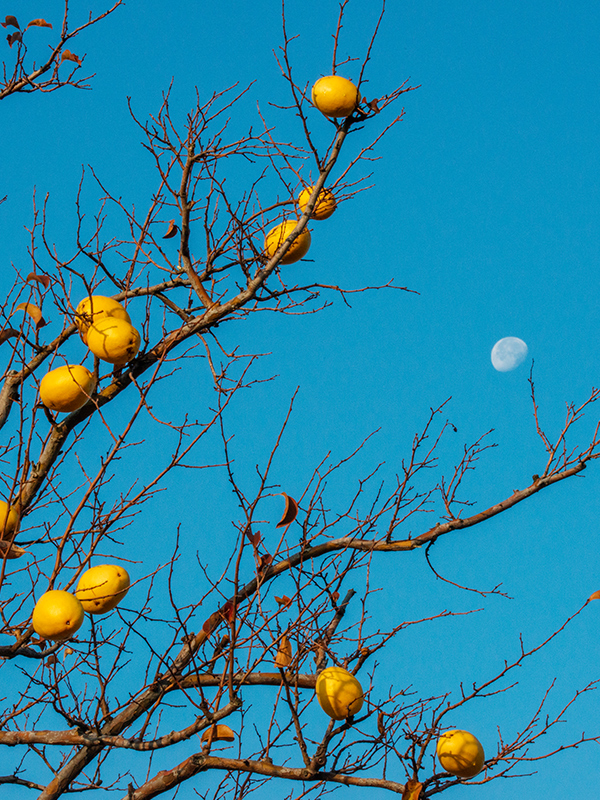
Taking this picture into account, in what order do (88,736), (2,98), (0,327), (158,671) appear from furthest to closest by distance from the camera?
(2,98), (0,327), (158,671), (88,736)

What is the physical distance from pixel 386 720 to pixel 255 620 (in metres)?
0.98

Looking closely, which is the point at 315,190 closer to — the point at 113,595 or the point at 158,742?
the point at 113,595

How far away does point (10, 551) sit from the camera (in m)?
3.63

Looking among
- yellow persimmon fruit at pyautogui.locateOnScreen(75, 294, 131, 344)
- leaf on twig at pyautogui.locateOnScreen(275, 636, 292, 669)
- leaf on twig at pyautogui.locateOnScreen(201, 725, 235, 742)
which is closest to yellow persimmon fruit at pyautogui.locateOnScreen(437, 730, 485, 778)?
leaf on twig at pyautogui.locateOnScreen(275, 636, 292, 669)

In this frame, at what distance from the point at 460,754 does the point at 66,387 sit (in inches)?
116

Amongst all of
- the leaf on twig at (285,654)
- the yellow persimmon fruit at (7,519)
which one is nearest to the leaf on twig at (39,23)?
the yellow persimmon fruit at (7,519)

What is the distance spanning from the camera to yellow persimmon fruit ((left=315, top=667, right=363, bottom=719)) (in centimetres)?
384

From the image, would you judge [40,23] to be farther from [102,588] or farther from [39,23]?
[102,588]

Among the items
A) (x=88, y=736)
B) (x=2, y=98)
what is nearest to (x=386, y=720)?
(x=88, y=736)

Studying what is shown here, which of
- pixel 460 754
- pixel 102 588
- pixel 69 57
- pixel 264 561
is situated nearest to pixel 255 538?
pixel 264 561

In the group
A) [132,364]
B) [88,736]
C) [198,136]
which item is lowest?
[88,736]

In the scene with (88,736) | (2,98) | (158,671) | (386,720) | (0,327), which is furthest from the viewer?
(2,98)

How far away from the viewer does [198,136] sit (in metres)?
4.43

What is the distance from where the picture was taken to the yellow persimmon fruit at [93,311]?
3.62 metres
